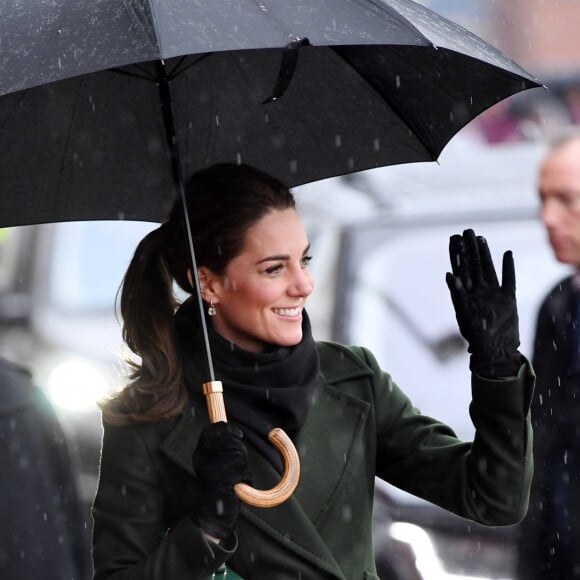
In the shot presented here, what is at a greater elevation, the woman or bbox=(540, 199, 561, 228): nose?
bbox=(540, 199, 561, 228): nose

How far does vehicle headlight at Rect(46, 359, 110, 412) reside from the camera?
7762mm

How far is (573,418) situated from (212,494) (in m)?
1.69

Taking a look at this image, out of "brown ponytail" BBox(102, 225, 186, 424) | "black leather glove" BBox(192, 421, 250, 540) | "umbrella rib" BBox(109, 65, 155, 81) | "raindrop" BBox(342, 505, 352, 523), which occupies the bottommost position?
"raindrop" BBox(342, 505, 352, 523)

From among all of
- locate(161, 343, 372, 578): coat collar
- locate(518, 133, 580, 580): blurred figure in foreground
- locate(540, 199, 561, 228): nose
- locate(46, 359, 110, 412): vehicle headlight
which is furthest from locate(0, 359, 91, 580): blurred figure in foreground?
locate(46, 359, 110, 412): vehicle headlight

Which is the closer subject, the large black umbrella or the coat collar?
the coat collar

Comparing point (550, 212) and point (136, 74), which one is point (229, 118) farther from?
point (550, 212)

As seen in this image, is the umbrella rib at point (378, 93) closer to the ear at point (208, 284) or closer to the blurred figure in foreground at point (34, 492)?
the ear at point (208, 284)

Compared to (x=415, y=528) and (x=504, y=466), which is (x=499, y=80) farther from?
(x=415, y=528)

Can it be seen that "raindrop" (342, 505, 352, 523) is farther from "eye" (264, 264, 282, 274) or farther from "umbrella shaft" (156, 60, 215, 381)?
"eye" (264, 264, 282, 274)

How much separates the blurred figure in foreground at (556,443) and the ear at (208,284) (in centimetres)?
143

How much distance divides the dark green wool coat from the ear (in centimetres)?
20

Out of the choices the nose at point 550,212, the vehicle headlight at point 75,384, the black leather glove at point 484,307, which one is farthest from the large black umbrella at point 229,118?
the vehicle headlight at point 75,384

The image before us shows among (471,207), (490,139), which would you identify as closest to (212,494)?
(471,207)

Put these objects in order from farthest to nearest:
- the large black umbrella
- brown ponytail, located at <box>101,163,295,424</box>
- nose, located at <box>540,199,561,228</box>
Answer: nose, located at <box>540,199,561,228</box>
the large black umbrella
brown ponytail, located at <box>101,163,295,424</box>
